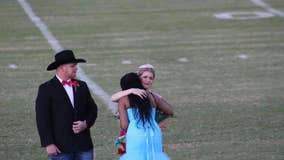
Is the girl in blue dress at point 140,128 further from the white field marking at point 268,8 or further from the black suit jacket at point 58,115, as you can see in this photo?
the white field marking at point 268,8

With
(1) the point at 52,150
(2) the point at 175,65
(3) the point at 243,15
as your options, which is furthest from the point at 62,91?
(3) the point at 243,15

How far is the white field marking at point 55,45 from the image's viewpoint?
14.6m

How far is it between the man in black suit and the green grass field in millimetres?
2550

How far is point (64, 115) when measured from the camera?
332 inches

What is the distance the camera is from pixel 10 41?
2100 centimetres

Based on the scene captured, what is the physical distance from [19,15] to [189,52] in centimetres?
728

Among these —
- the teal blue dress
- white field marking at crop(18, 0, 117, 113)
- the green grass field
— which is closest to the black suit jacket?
the teal blue dress

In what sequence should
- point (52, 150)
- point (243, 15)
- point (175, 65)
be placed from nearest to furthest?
point (52, 150) < point (175, 65) < point (243, 15)

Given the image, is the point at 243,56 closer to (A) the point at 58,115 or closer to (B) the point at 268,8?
(B) the point at 268,8

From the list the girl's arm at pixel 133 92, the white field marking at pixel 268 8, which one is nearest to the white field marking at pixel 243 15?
the white field marking at pixel 268 8

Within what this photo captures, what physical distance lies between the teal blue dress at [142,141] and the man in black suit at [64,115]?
618 mm

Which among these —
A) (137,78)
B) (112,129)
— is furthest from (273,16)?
(137,78)

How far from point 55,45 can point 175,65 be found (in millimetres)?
3576

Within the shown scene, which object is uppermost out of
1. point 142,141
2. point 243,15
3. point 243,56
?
point 142,141
